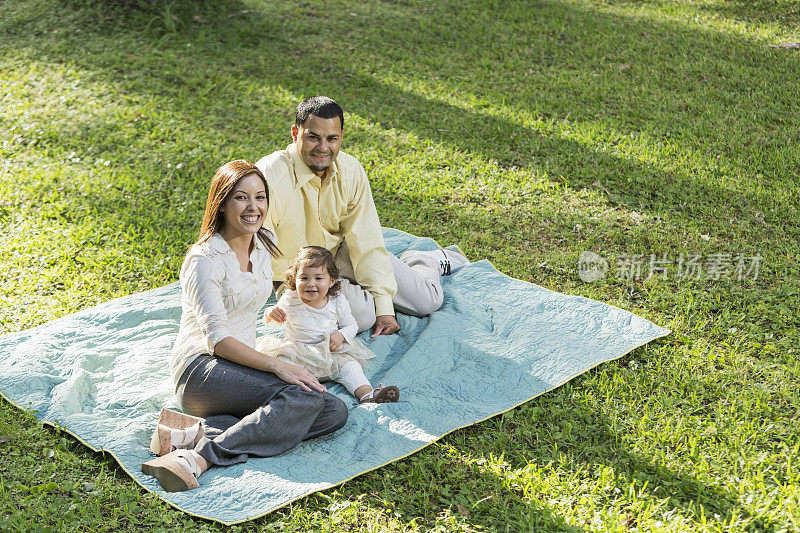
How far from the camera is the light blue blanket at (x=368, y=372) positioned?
3.62 m

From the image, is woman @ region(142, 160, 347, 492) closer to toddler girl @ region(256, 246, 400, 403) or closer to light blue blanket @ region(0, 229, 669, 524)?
light blue blanket @ region(0, 229, 669, 524)

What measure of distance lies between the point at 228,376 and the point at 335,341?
2.47ft

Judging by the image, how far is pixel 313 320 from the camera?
432 centimetres

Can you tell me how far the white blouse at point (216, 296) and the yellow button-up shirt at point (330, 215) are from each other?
60 cm

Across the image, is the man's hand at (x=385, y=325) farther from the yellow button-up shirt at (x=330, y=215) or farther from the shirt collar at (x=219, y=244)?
the shirt collar at (x=219, y=244)

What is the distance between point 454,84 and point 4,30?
6.32 meters

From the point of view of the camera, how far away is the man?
4539mm

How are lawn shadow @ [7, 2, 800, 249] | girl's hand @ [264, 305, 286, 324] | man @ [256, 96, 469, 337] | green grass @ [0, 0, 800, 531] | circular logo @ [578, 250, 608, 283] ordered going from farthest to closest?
lawn shadow @ [7, 2, 800, 249]
circular logo @ [578, 250, 608, 283]
man @ [256, 96, 469, 337]
girl's hand @ [264, 305, 286, 324]
green grass @ [0, 0, 800, 531]

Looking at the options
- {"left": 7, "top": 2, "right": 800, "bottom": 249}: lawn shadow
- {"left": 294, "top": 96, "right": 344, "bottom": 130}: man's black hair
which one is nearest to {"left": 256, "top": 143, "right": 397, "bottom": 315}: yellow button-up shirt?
{"left": 294, "top": 96, "right": 344, "bottom": 130}: man's black hair

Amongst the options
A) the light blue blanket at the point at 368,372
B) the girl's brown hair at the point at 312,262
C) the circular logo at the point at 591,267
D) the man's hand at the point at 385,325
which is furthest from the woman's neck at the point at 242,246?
the circular logo at the point at 591,267

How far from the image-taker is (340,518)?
11.1 feet

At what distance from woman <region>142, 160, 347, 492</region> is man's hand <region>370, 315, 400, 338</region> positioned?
1026mm

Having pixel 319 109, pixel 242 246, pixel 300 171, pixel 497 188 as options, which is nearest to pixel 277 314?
pixel 242 246

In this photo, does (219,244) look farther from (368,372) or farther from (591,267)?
(591,267)
